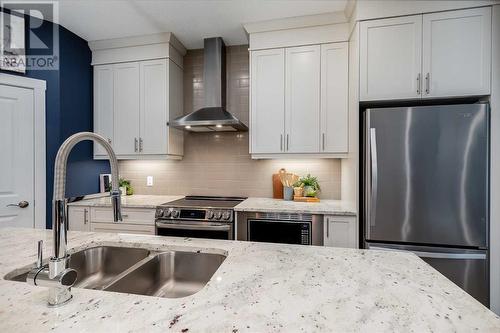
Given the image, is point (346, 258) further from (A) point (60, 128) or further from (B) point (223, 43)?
(A) point (60, 128)

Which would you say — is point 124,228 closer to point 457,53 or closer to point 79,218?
point 79,218

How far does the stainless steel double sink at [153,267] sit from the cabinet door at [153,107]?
1.71 m

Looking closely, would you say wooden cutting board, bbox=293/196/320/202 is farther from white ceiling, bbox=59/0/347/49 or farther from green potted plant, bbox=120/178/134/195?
green potted plant, bbox=120/178/134/195

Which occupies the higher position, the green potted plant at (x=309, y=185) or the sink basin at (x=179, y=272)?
the green potted plant at (x=309, y=185)

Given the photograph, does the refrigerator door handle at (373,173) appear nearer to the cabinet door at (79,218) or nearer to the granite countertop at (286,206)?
the granite countertop at (286,206)

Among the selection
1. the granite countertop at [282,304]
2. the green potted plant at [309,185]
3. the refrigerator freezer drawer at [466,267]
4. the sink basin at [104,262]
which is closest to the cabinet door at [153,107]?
the green potted plant at [309,185]

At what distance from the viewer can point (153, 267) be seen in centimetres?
115

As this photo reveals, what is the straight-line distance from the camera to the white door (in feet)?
7.65

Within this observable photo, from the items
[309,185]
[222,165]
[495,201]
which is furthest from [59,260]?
[495,201]

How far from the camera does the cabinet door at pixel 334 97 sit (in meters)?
2.40

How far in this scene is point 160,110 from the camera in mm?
2826

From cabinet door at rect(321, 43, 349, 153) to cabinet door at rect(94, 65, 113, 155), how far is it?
7.96 feet

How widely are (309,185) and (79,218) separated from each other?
8.07ft

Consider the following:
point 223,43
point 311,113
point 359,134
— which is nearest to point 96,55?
point 223,43
